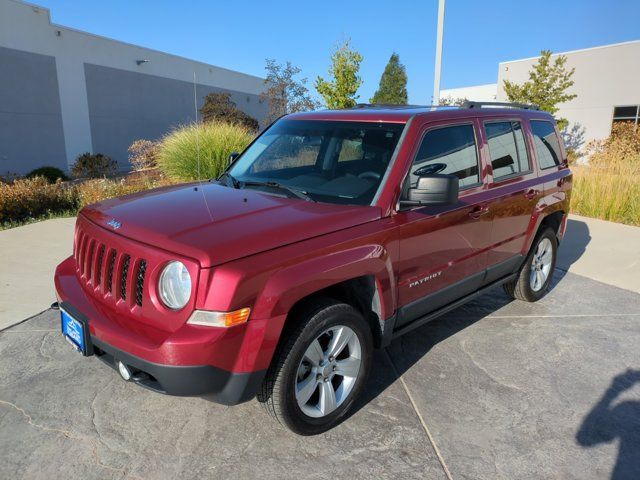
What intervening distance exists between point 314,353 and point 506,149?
2636 millimetres

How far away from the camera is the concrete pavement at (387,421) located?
263 cm

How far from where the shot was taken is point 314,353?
9.07 ft

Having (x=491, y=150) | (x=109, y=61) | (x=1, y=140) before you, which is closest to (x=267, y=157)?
(x=491, y=150)

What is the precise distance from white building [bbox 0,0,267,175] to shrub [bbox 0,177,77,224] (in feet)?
41.7

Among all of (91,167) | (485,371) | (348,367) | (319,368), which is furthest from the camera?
(91,167)

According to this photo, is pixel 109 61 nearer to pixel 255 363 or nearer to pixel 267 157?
pixel 267 157

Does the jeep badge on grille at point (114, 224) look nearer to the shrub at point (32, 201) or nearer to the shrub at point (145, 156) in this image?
the shrub at point (32, 201)

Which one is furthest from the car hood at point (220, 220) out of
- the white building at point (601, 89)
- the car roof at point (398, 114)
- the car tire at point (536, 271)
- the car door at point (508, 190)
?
the white building at point (601, 89)

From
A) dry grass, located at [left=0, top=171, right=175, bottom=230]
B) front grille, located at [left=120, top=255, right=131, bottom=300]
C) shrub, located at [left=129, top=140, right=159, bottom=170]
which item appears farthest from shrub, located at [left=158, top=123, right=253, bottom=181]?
front grille, located at [left=120, top=255, right=131, bottom=300]

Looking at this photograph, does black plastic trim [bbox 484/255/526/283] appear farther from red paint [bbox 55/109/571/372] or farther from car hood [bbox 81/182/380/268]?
car hood [bbox 81/182/380/268]

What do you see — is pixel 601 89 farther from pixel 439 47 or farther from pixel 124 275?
pixel 124 275

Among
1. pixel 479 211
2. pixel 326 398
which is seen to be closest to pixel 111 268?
pixel 326 398

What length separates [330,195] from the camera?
3219 mm

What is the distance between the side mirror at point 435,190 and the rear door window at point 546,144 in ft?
7.10
